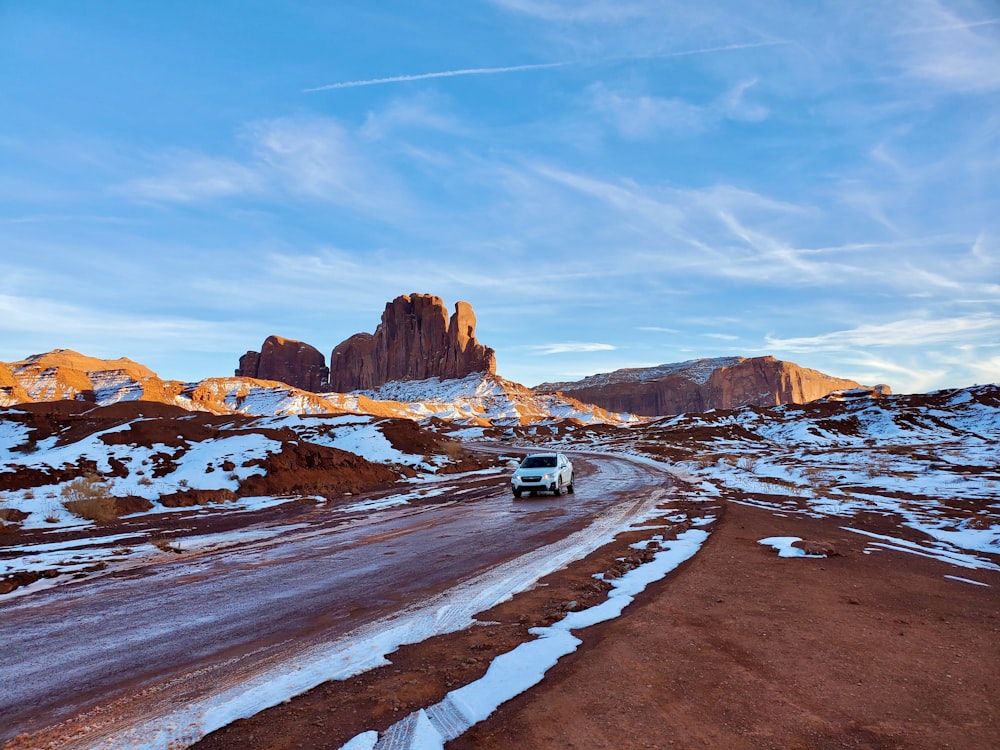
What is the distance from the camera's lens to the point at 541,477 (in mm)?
20953

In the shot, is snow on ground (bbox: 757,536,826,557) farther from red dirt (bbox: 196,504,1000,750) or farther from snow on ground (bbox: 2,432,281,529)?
snow on ground (bbox: 2,432,281,529)

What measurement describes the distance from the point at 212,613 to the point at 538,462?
16.2 metres

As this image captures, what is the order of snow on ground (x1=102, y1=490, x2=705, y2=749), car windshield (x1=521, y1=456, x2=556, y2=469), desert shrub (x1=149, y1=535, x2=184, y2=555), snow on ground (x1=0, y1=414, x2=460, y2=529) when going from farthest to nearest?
car windshield (x1=521, y1=456, x2=556, y2=469) < snow on ground (x1=0, y1=414, x2=460, y2=529) < desert shrub (x1=149, y1=535, x2=184, y2=555) < snow on ground (x1=102, y1=490, x2=705, y2=749)

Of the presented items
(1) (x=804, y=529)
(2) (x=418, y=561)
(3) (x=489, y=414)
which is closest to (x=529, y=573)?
(2) (x=418, y=561)

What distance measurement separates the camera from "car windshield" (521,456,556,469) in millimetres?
22061

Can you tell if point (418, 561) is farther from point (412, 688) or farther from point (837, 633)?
point (837, 633)

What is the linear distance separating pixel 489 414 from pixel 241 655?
144m

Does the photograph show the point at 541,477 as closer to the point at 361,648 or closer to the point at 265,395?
the point at 361,648

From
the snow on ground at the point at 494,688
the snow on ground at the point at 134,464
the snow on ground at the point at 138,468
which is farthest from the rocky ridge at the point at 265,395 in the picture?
the snow on ground at the point at 494,688

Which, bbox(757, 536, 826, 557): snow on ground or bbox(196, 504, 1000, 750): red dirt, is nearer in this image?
bbox(196, 504, 1000, 750): red dirt

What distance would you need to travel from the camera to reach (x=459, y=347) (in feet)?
652

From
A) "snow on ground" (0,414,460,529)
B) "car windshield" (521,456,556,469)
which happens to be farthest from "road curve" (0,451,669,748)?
"snow on ground" (0,414,460,529)

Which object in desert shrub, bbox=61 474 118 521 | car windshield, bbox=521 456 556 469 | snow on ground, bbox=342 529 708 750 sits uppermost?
car windshield, bbox=521 456 556 469

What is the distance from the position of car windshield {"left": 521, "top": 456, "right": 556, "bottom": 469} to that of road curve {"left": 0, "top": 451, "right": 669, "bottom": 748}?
723 centimetres
